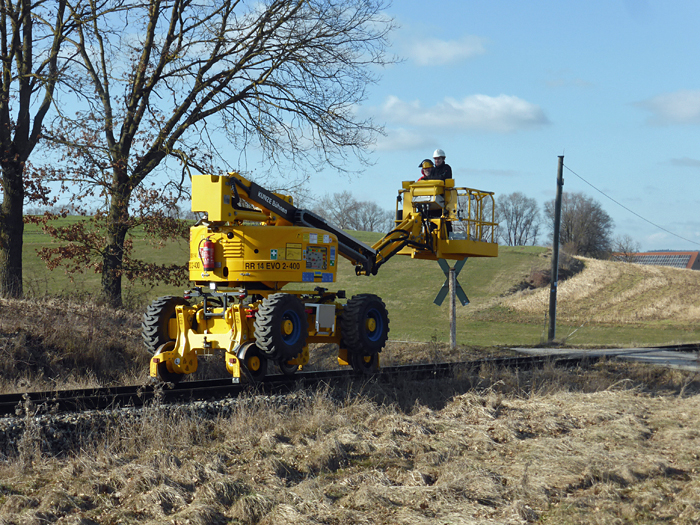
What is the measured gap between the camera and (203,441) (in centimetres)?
786

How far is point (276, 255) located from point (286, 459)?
13.3 feet

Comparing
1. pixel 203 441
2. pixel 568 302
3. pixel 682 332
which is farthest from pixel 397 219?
pixel 568 302

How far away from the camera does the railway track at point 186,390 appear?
8.58 metres

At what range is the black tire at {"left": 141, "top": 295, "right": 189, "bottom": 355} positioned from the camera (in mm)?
11028

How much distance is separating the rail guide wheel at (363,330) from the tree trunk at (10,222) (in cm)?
1094

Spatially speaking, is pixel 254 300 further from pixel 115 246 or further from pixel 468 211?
pixel 115 246

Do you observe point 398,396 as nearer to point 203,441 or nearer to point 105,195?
point 203,441

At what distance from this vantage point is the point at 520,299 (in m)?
46.5

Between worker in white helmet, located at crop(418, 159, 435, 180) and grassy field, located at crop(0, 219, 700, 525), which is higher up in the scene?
worker in white helmet, located at crop(418, 159, 435, 180)

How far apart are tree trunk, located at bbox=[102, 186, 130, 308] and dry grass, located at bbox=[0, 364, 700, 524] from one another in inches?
416

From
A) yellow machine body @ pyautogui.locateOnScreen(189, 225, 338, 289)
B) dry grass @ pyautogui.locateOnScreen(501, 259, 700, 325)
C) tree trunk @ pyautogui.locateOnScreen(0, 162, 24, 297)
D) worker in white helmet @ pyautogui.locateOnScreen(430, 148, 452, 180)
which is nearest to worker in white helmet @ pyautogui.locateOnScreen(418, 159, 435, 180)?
worker in white helmet @ pyautogui.locateOnScreen(430, 148, 452, 180)

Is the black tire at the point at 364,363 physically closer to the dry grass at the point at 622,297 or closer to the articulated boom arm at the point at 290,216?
the articulated boom arm at the point at 290,216

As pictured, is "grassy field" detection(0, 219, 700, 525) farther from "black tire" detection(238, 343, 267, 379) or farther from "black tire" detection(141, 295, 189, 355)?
"black tire" detection(141, 295, 189, 355)

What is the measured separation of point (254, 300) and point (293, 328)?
1.01 m
